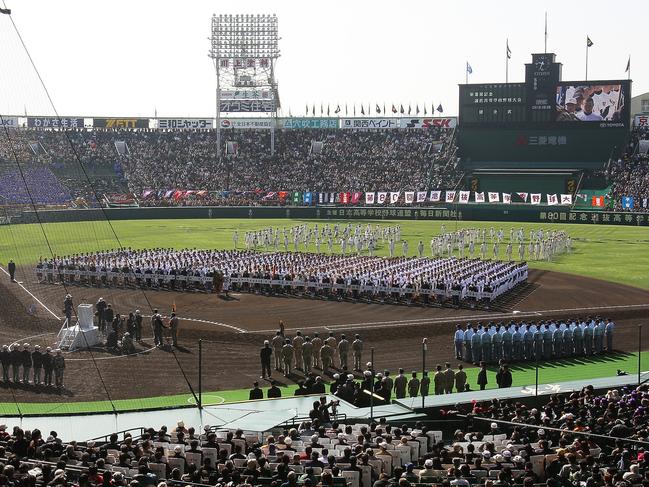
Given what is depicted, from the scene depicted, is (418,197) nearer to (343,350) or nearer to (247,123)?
(247,123)

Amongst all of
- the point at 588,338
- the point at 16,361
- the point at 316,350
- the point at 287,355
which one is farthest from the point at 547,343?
the point at 16,361

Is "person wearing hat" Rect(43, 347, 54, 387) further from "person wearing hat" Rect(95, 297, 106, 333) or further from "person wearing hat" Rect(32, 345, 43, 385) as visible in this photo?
"person wearing hat" Rect(95, 297, 106, 333)

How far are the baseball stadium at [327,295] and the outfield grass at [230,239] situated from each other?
0.38 metres

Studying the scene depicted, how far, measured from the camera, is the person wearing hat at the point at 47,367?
23.1 metres

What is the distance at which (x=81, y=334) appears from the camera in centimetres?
2678

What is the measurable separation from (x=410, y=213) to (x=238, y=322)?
45.5 m

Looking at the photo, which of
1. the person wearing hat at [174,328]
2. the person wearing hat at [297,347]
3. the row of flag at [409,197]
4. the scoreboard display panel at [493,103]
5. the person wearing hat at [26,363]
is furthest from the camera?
the scoreboard display panel at [493,103]

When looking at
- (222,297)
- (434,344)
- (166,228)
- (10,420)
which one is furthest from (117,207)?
(10,420)

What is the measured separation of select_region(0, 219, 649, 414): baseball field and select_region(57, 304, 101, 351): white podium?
0.44 metres

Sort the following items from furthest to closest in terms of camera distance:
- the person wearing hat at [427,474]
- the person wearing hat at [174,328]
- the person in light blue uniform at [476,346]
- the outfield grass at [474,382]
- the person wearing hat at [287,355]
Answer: the person wearing hat at [174,328] → the person in light blue uniform at [476,346] → the person wearing hat at [287,355] → the outfield grass at [474,382] → the person wearing hat at [427,474]

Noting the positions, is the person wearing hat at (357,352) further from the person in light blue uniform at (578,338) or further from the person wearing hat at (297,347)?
the person in light blue uniform at (578,338)

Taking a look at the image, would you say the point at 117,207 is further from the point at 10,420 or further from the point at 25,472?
the point at 25,472

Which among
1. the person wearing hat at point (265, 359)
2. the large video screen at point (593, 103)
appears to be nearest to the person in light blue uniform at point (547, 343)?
the person wearing hat at point (265, 359)

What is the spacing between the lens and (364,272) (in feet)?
126
